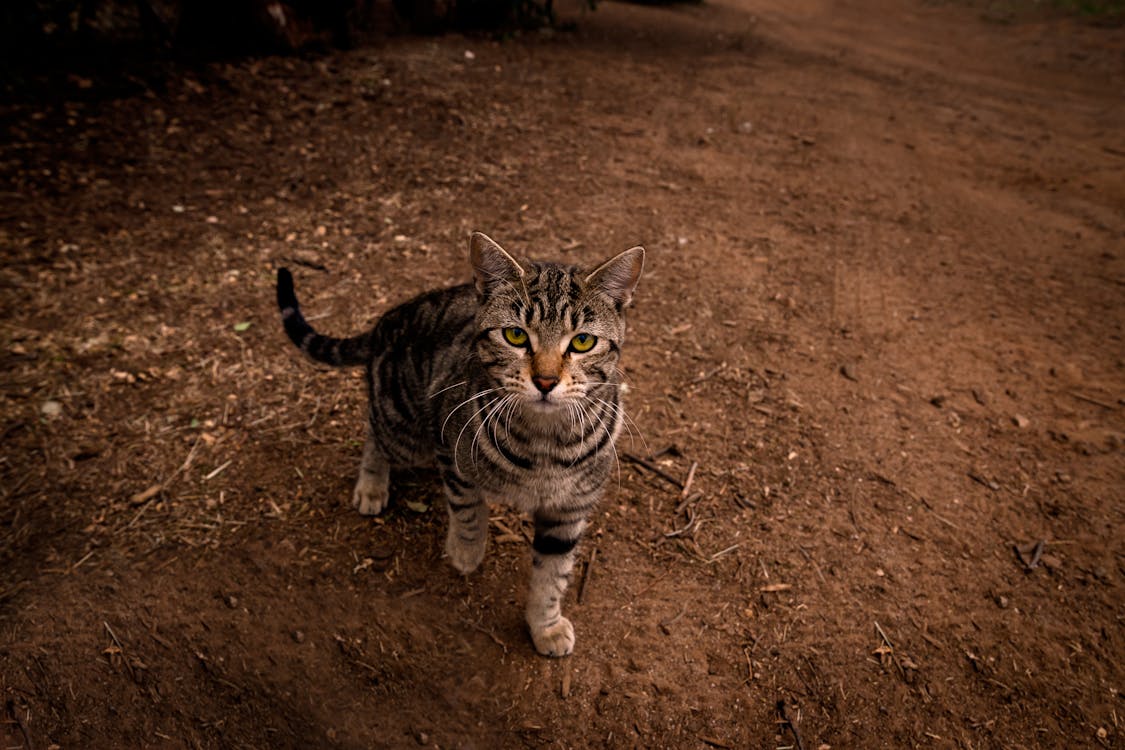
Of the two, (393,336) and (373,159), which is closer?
(393,336)

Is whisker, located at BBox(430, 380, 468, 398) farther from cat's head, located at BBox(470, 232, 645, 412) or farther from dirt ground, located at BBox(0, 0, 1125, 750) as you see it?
dirt ground, located at BBox(0, 0, 1125, 750)

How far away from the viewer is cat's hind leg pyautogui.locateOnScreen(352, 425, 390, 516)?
3.15m

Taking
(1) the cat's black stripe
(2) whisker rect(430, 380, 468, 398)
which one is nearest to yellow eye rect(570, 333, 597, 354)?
(2) whisker rect(430, 380, 468, 398)

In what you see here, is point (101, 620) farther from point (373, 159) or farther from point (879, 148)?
point (879, 148)

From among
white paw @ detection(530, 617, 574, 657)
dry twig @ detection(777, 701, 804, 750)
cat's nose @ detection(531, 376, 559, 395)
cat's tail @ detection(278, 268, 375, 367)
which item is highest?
cat's nose @ detection(531, 376, 559, 395)

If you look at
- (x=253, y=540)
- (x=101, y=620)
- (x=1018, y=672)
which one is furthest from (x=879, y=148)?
(x=101, y=620)

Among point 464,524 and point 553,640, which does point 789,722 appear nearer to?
point 553,640

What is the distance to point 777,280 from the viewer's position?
4.84 m

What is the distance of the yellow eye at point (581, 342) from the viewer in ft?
7.77

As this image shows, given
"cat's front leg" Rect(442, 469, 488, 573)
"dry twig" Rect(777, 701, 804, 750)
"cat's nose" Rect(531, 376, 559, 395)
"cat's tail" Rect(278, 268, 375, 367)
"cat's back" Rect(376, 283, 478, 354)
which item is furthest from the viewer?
"cat's tail" Rect(278, 268, 375, 367)

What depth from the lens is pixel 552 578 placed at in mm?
2645

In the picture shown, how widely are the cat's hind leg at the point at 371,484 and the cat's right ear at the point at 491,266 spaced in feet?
3.67

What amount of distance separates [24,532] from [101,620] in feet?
2.32

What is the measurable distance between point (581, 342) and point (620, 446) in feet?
4.46
